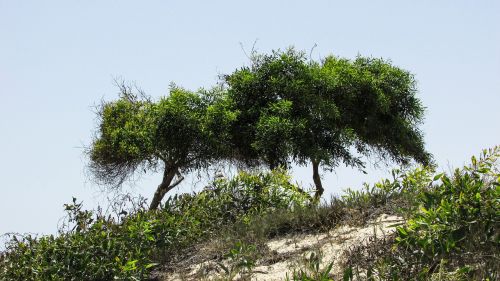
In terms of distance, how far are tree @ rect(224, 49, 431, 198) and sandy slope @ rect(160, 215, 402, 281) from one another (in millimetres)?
16340

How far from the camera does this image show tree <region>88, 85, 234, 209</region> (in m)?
29.7

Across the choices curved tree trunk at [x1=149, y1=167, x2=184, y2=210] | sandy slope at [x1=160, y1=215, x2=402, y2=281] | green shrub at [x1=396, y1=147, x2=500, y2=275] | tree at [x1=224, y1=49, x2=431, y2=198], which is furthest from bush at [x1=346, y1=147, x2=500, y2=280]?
curved tree trunk at [x1=149, y1=167, x2=184, y2=210]

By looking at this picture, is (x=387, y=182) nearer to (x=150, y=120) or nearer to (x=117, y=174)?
(x=150, y=120)

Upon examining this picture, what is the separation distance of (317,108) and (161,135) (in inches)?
272

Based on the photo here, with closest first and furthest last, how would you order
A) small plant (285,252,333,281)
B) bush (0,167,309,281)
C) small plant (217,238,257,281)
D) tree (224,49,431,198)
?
small plant (285,252,333,281) < small plant (217,238,257,281) < bush (0,167,309,281) < tree (224,49,431,198)

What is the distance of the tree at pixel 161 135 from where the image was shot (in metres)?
29.7

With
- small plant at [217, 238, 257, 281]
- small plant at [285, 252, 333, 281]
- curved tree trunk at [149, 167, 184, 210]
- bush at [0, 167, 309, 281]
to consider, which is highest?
curved tree trunk at [149, 167, 184, 210]

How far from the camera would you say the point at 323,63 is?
114ft

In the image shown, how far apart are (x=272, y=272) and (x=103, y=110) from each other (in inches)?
1011

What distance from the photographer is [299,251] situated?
10.4m

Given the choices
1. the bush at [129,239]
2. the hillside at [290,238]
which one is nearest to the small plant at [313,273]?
the hillside at [290,238]

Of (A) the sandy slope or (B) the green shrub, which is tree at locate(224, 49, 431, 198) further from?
(B) the green shrub

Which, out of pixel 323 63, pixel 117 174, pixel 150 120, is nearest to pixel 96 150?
pixel 117 174

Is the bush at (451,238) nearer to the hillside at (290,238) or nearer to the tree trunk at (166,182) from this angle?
the hillside at (290,238)
